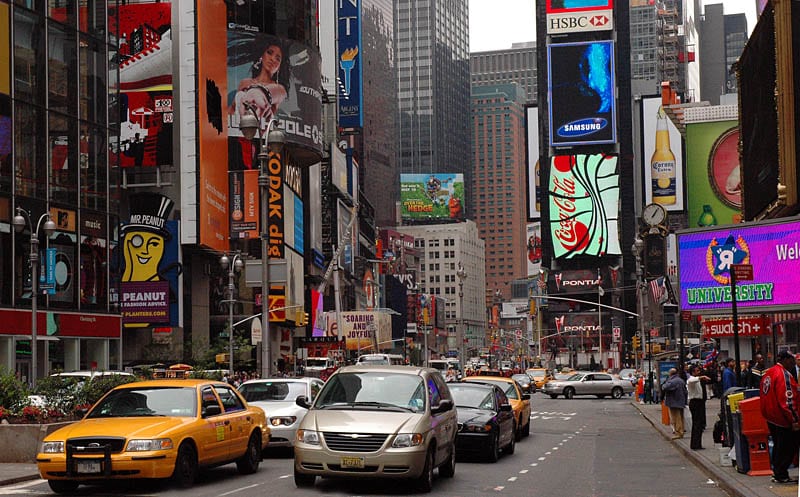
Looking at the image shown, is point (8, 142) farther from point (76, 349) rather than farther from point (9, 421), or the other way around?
point (9, 421)


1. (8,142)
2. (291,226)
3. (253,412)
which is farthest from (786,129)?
(291,226)

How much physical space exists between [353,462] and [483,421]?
21.1ft

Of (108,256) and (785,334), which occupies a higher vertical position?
(108,256)

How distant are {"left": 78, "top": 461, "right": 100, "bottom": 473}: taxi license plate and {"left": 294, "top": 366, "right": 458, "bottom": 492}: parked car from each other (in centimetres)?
263

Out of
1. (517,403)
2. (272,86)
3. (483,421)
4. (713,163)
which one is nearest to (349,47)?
(272,86)

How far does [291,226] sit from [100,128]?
50.9 m

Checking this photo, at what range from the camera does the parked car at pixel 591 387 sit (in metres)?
66.1

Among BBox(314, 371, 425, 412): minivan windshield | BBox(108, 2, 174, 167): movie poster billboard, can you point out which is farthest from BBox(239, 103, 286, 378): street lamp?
BBox(108, 2, 174, 167): movie poster billboard

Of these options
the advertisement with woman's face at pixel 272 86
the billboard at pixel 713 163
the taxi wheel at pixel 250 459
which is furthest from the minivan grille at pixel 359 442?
the advertisement with woman's face at pixel 272 86

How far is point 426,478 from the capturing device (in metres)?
16.0

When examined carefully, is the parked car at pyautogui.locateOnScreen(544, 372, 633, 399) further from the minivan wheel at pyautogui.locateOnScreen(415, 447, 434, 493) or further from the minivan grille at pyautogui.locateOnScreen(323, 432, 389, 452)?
the minivan grille at pyautogui.locateOnScreen(323, 432, 389, 452)

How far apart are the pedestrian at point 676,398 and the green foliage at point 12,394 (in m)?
14.8

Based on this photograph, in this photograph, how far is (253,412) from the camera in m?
19.1

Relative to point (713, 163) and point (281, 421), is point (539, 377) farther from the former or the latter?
point (281, 421)
